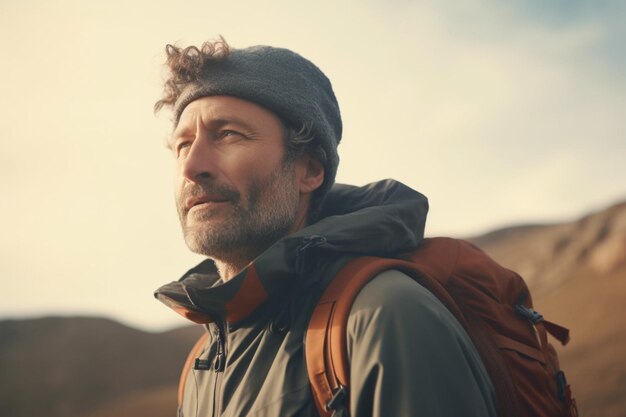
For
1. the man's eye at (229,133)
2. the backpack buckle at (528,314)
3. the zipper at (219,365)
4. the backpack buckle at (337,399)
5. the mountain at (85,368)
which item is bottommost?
the mountain at (85,368)

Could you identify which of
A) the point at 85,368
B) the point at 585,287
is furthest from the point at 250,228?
the point at 585,287

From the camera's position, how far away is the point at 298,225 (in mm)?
2980

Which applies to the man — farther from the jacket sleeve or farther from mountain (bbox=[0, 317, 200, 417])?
mountain (bbox=[0, 317, 200, 417])

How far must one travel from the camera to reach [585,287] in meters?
15.2

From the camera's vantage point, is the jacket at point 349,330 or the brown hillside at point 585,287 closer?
the jacket at point 349,330

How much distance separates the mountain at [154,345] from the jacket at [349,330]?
9.44 m

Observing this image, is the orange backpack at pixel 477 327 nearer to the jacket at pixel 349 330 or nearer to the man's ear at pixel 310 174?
the jacket at pixel 349 330

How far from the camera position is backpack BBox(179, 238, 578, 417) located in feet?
6.49

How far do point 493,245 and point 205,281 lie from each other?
1933 centimetres

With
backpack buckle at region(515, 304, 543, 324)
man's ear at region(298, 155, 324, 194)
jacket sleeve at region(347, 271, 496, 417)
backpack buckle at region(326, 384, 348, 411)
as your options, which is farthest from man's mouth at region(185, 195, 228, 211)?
backpack buckle at region(515, 304, 543, 324)

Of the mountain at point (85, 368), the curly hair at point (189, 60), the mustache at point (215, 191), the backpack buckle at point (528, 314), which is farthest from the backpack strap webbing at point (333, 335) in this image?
the mountain at point (85, 368)

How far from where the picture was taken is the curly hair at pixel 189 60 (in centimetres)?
296

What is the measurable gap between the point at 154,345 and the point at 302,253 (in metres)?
15.6

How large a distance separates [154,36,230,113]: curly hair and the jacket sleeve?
5.08 ft
